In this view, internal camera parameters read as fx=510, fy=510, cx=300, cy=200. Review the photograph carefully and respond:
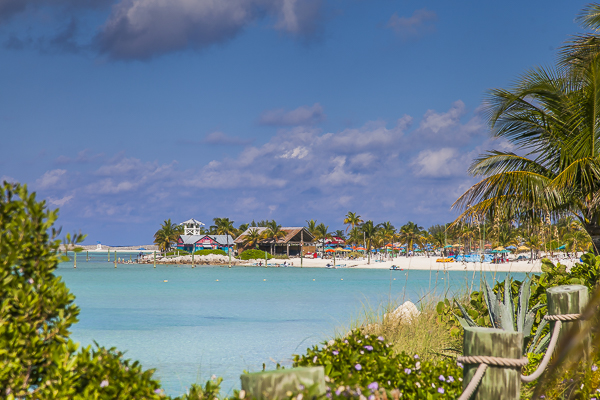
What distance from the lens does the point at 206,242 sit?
10431cm

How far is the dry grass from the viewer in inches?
293

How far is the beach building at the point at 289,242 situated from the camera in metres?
94.8

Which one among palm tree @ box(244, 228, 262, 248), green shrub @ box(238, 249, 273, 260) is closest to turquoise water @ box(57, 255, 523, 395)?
green shrub @ box(238, 249, 273, 260)

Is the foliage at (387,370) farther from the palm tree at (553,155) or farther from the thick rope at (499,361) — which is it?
the palm tree at (553,155)

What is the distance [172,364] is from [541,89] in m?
12.3

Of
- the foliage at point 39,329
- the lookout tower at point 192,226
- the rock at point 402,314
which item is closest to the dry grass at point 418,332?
the rock at point 402,314

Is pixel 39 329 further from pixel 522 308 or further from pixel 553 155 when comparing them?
pixel 553 155

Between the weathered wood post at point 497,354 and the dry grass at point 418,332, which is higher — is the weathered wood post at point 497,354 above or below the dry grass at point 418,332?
above

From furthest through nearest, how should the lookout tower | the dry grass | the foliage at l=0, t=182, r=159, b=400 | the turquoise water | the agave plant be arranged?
1. the lookout tower
2. the turquoise water
3. the dry grass
4. the agave plant
5. the foliage at l=0, t=182, r=159, b=400

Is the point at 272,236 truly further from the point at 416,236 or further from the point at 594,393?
the point at 594,393

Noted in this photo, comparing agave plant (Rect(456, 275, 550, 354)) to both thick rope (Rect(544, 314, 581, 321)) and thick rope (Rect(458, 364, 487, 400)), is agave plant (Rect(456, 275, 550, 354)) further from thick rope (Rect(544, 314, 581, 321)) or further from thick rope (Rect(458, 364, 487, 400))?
thick rope (Rect(458, 364, 487, 400))

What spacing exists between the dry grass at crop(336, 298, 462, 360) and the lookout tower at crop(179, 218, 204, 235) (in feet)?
351

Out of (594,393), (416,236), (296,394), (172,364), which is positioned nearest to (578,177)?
(594,393)

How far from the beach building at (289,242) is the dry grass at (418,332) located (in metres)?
83.0
